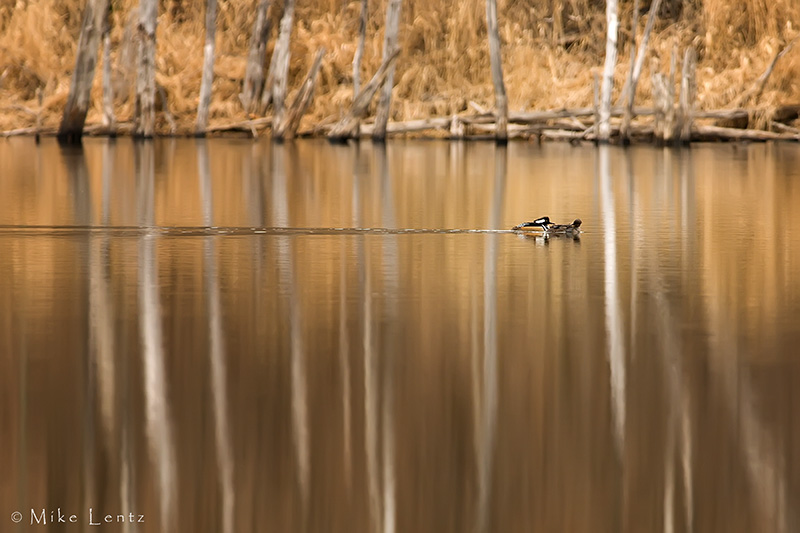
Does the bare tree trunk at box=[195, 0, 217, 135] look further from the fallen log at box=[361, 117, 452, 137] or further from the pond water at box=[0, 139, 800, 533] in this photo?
the pond water at box=[0, 139, 800, 533]

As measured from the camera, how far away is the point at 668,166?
80.6 feet

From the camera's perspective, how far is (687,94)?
3177 cm

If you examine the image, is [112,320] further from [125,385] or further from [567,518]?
[567,518]

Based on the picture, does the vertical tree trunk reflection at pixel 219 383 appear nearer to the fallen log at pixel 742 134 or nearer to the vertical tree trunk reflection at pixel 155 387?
the vertical tree trunk reflection at pixel 155 387

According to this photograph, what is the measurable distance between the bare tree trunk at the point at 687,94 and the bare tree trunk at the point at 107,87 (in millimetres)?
13128

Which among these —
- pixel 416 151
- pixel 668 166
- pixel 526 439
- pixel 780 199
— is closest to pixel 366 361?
pixel 526 439

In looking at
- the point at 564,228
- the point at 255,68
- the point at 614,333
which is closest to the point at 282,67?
the point at 255,68

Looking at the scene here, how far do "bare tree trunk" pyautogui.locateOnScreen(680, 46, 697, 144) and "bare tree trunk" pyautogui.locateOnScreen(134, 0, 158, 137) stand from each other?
1184 cm

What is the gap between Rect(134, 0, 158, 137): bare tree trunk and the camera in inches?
1355

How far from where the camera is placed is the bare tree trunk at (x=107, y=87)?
3547 centimetres

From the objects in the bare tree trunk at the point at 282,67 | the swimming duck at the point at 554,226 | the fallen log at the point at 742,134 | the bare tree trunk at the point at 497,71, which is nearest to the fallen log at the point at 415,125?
the bare tree trunk at the point at 282,67

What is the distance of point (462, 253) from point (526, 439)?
5948 mm

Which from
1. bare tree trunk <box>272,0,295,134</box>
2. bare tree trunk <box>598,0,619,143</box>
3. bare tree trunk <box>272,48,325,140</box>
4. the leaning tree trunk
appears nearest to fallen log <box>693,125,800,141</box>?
bare tree trunk <box>598,0,619,143</box>

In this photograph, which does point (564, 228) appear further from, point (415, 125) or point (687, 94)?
point (415, 125)
